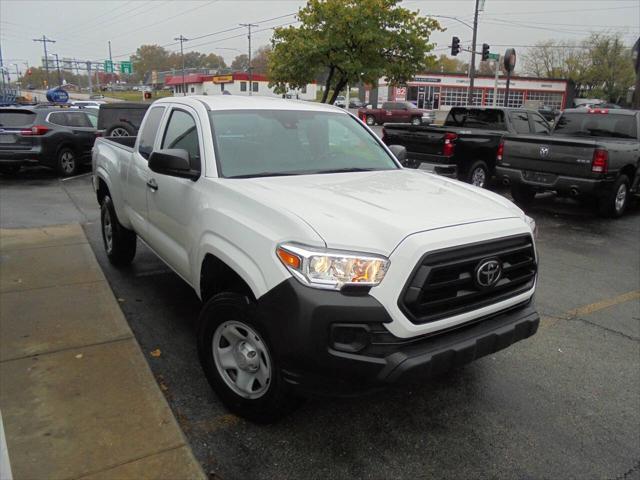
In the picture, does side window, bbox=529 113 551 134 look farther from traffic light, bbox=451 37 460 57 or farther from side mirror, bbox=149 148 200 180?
traffic light, bbox=451 37 460 57

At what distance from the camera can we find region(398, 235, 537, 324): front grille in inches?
103

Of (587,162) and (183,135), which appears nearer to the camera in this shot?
(183,135)

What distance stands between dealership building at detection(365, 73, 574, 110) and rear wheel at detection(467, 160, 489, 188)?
53577mm

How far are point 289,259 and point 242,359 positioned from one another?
0.78 metres

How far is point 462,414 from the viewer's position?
333cm

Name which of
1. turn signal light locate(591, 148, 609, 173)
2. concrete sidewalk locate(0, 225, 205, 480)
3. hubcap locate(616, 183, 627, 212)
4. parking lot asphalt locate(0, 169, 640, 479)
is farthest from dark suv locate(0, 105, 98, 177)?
hubcap locate(616, 183, 627, 212)

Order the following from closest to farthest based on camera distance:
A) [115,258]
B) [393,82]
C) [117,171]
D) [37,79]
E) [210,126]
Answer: [210,126] → [117,171] → [115,258] → [393,82] → [37,79]

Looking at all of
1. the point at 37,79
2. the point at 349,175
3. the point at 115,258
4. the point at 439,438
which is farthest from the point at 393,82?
the point at 37,79

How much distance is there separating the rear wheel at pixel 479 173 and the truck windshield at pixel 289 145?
730 centimetres

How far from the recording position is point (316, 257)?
2.59 meters

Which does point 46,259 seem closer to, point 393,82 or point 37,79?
point 393,82

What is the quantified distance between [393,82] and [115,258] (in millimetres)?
14148

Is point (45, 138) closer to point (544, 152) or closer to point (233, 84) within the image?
point (544, 152)

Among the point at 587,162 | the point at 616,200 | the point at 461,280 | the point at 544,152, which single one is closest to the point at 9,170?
the point at 544,152
